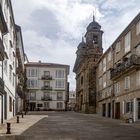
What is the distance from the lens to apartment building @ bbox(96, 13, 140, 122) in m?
39.3

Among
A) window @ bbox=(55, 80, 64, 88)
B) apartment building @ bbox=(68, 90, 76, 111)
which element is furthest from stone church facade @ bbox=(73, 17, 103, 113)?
apartment building @ bbox=(68, 90, 76, 111)

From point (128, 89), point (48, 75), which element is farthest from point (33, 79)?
point (128, 89)

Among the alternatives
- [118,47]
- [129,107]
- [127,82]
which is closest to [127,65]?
[127,82]

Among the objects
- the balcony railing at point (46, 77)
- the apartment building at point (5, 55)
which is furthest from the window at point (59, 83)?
the apartment building at point (5, 55)

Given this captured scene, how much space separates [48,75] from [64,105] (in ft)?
31.4

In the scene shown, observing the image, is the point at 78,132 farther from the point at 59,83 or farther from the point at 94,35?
the point at 59,83

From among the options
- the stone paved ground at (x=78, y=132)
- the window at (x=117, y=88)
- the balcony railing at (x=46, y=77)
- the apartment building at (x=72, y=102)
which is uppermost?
the balcony railing at (x=46, y=77)

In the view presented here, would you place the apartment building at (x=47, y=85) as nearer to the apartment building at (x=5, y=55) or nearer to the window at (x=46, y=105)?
the window at (x=46, y=105)

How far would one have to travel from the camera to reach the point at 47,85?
108 meters

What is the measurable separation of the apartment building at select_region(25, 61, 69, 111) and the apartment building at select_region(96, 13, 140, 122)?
4840 cm

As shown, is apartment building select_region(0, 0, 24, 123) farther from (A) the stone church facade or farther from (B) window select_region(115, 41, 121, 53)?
(A) the stone church facade

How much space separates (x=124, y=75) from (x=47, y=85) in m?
64.8

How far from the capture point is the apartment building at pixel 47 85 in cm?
10619

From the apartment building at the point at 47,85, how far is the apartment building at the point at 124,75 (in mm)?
48400
